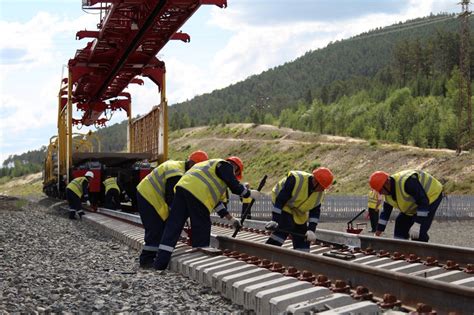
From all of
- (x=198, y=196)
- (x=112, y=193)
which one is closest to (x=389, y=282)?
(x=198, y=196)

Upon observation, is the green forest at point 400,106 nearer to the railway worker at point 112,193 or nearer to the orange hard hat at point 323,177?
the railway worker at point 112,193

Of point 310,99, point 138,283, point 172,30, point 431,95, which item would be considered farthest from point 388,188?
point 310,99

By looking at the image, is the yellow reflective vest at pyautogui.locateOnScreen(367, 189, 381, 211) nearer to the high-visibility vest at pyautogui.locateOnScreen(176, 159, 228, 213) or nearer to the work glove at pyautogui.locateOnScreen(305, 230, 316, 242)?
the work glove at pyautogui.locateOnScreen(305, 230, 316, 242)

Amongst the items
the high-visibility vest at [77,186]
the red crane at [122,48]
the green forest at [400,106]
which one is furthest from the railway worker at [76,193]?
the green forest at [400,106]

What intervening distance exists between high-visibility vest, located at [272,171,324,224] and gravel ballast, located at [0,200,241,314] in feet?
6.48

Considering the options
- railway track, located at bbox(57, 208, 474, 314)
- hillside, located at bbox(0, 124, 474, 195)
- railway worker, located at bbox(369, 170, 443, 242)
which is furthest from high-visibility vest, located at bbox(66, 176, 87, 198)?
hillside, located at bbox(0, 124, 474, 195)

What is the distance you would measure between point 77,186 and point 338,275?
492 inches

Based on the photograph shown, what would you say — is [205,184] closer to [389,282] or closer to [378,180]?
[378,180]

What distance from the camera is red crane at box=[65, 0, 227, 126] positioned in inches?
557

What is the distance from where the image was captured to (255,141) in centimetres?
8394

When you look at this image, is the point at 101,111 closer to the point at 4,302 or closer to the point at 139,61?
the point at 139,61

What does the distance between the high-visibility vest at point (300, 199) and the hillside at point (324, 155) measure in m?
32.4

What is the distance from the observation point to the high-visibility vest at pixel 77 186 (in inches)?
685

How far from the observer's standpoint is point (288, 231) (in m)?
8.71
